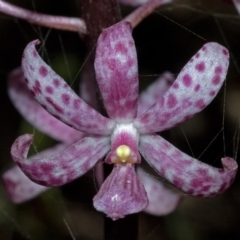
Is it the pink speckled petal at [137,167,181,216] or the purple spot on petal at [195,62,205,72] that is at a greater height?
the purple spot on petal at [195,62,205,72]

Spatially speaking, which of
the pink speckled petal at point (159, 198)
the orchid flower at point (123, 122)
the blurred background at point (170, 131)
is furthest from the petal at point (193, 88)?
the blurred background at point (170, 131)

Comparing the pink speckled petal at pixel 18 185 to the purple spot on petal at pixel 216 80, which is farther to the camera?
the pink speckled petal at pixel 18 185

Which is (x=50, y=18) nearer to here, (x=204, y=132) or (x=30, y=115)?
(x=30, y=115)

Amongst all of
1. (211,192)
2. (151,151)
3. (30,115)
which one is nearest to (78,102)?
(151,151)

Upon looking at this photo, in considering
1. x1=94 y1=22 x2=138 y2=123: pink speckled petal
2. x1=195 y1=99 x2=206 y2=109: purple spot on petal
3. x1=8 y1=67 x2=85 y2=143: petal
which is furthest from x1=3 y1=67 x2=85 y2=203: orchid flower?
x1=195 y1=99 x2=206 y2=109: purple spot on petal

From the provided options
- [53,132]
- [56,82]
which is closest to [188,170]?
[56,82]

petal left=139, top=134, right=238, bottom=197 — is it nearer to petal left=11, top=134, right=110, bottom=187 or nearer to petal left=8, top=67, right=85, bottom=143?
petal left=11, top=134, right=110, bottom=187

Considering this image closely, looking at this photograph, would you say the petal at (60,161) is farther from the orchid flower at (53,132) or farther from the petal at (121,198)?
the orchid flower at (53,132)
